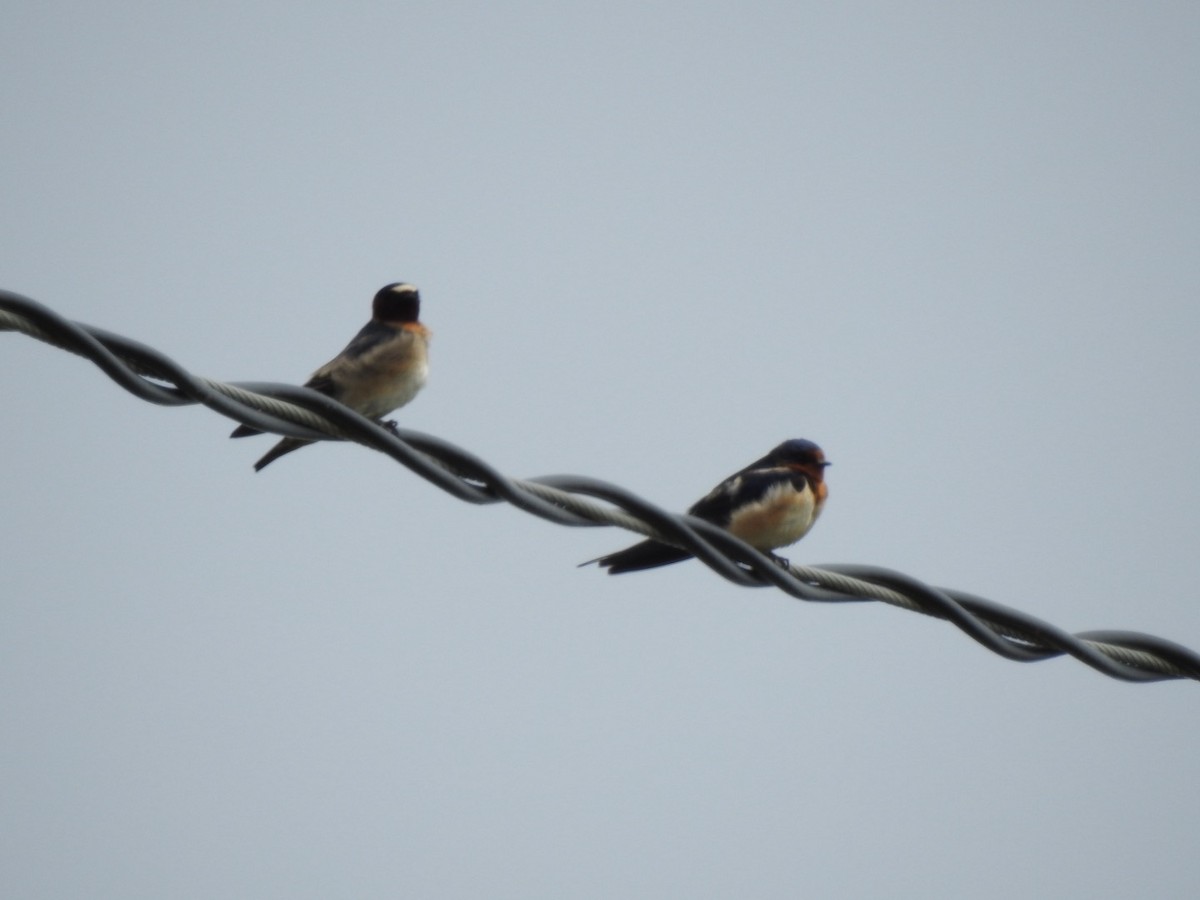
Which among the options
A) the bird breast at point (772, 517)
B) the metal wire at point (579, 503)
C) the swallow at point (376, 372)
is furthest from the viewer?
the bird breast at point (772, 517)

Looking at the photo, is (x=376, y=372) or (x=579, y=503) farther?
(x=376, y=372)

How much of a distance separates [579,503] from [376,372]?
9.96ft

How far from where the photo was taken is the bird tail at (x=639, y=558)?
23.4ft

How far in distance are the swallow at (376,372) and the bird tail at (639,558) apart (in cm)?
118

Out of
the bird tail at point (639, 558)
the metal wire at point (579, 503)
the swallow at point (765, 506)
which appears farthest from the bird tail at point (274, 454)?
the metal wire at point (579, 503)

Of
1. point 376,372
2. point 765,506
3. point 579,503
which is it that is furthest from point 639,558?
point 579,503

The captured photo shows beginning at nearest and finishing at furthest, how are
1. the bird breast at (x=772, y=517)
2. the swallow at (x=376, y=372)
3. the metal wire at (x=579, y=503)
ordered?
the metal wire at (x=579, y=503), the swallow at (x=376, y=372), the bird breast at (x=772, y=517)

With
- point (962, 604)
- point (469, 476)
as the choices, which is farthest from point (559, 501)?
point (962, 604)

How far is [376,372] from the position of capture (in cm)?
707

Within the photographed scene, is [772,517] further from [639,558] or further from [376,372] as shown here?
[376,372]

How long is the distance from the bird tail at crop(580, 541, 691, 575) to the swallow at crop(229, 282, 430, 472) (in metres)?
1.18

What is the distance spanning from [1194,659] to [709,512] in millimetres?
3203

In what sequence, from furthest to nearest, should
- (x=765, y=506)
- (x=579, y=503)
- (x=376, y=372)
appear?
(x=765, y=506), (x=376, y=372), (x=579, y=503)

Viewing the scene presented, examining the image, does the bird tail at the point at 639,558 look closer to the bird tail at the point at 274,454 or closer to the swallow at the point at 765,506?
the swallow at the point at 765,506
